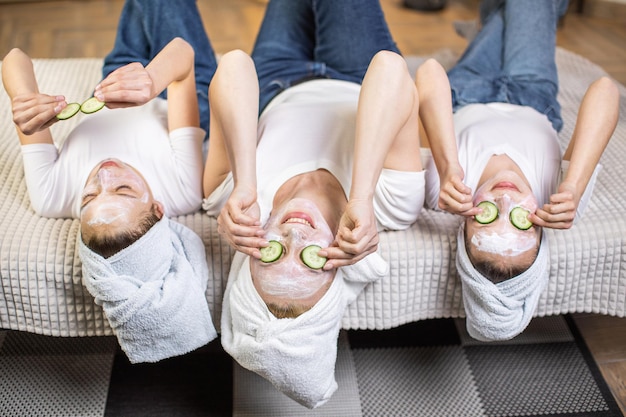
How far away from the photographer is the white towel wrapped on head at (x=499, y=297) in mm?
1189

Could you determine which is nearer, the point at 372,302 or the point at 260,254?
the point at 260,254

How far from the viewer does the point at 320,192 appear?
1.26m

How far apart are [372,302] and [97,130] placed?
67 centimetres

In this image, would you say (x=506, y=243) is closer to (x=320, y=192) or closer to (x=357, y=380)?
(x=320, y=192)

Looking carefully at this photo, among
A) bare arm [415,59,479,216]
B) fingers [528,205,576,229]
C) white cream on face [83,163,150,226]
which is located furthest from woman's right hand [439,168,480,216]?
white cream on face [83,163,150,226]

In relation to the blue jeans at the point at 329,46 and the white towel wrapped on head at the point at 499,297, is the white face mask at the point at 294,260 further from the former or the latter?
the blue jeans at the point at 329,46

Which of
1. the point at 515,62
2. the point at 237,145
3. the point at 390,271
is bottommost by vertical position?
the point at 390,271

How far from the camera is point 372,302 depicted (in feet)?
4.35

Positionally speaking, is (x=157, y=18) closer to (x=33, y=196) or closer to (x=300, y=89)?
(x=300, y=89)

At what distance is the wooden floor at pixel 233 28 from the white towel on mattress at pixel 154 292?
5.53 feet

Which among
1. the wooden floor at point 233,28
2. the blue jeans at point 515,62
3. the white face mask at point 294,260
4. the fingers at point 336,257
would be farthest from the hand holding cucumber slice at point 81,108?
the wooden floor at point 233,28

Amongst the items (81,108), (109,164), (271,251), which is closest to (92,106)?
(81,108)

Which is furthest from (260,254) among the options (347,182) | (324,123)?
(324,123)

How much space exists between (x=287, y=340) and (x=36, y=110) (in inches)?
23.4
